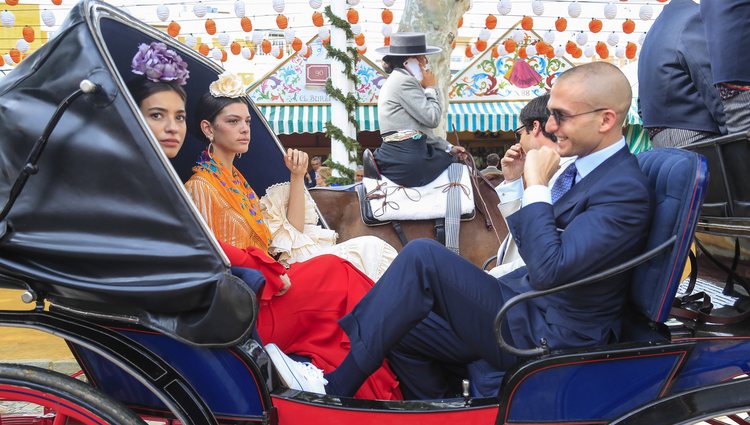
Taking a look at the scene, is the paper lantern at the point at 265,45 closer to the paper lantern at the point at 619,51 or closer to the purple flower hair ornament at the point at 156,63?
the paper lantern at the point at 619,51

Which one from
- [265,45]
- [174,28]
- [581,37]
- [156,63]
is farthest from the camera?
[265,45]

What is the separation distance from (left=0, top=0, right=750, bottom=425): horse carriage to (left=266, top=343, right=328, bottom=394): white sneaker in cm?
9

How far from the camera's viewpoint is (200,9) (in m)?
10.6

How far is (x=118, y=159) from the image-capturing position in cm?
169

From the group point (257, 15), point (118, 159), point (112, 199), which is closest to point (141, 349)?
point (112, 199)

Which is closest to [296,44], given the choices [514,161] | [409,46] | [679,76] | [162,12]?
[162,12]

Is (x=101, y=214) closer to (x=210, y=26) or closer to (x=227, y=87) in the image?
(x=227, y=87)

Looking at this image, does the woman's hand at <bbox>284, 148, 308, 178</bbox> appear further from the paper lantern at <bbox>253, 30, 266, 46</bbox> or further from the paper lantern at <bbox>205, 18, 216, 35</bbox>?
the paper lantern at <bbox>253, 30, 266, 46</bbox>

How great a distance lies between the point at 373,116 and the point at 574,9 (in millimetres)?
4204

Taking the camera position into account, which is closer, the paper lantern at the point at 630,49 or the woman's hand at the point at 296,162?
the woman's hand at the point at 296,162

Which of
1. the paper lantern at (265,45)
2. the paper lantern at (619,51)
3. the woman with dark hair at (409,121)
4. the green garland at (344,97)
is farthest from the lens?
the paper lantern at (619,51)

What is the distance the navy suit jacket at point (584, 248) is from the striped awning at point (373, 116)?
9562mm

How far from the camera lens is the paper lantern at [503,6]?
1058 centimetres

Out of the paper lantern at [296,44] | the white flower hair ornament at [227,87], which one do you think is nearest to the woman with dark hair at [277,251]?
the white flower hair ornament at [227,87]
